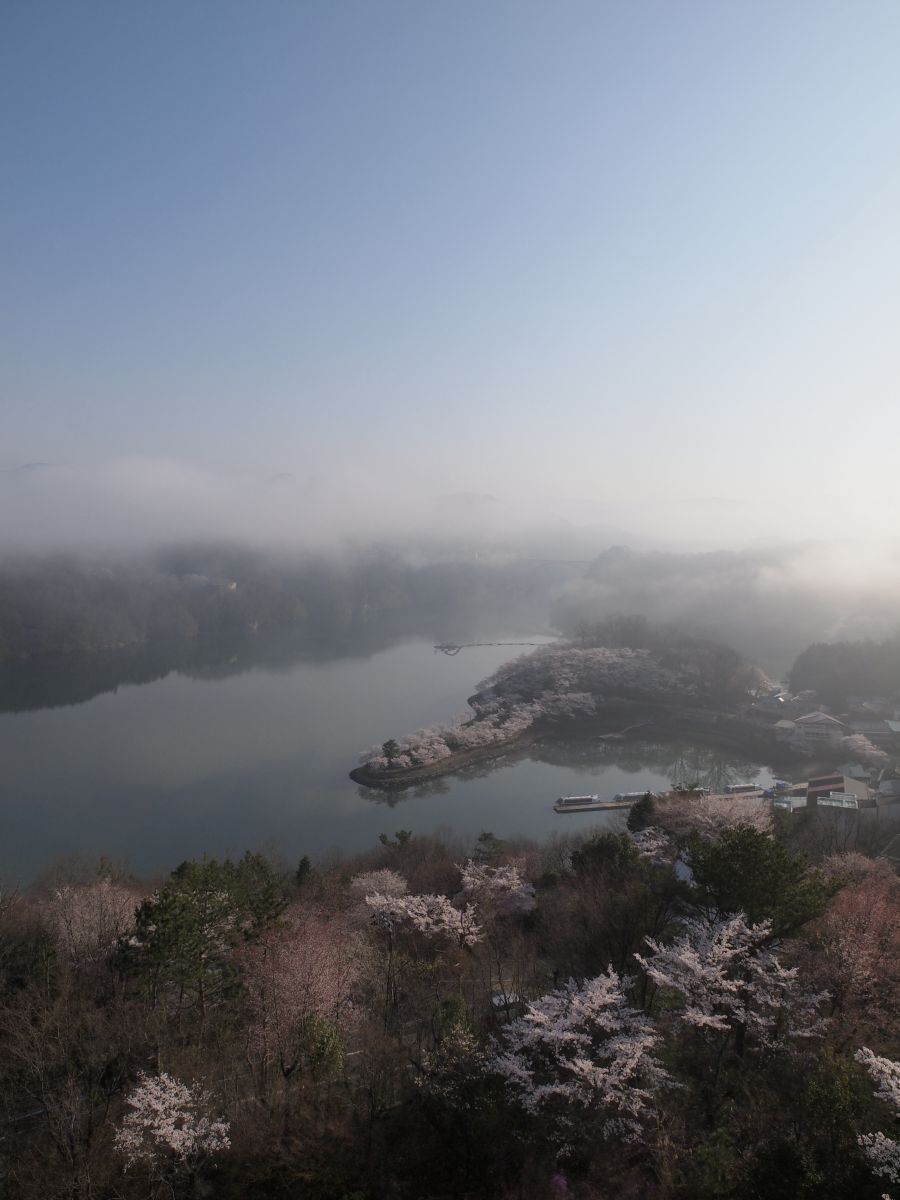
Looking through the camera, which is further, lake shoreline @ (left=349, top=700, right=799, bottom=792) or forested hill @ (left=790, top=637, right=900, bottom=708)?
forested hill @ (left=790, top=637, right=900, bottom=708)

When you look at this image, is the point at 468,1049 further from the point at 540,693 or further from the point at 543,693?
the point at 540,693

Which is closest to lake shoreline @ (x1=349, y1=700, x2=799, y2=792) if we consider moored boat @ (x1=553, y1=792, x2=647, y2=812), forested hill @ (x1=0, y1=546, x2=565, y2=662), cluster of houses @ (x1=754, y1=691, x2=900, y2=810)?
cluster of houses @ (x1=754, y1=691, x2=900, y2=810)

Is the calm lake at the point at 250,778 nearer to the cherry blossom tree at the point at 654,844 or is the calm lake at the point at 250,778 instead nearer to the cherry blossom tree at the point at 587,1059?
the cherry blossom tree at the point at 654,844

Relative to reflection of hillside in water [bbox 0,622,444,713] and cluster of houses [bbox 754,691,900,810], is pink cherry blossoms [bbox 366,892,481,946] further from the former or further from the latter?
reflection of hillside in water [bbox 0,622,444,713]

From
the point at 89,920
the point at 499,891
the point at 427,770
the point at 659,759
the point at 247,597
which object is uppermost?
the point at 89,920

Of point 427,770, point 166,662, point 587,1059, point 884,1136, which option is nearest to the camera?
point 884,1136

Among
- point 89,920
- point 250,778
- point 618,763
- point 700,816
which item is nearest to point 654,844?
point 700,816

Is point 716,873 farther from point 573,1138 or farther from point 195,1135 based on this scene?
point 195,1135
